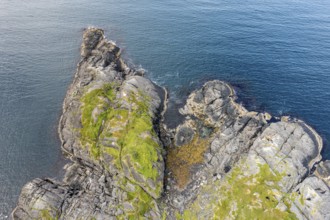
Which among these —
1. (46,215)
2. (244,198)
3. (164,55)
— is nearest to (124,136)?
(46,215)

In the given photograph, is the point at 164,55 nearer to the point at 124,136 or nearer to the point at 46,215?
the point at 124,136

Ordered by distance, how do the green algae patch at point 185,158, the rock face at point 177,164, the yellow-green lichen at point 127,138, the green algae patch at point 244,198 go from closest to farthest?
the green algae patch at point 244,198 → the rock face at point 177,164 → the yellow-green lichen at point 127,138 → the green algae patch at point 185,158

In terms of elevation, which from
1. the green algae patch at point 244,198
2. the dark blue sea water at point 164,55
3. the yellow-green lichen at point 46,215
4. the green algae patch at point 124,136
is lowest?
the yellow-green lichen at point 46,215

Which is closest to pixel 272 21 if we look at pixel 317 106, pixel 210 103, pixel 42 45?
pixel 317 106

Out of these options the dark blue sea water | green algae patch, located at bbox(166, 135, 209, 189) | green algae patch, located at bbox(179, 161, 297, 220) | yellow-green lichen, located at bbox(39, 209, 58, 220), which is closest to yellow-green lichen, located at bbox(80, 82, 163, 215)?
green algae patch, located at bbox(166, 135, 209, 189)

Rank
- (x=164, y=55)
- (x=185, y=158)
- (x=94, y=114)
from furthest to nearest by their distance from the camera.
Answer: (x=164, y=55) → (x=94, y=114) → (x=185, y=158)

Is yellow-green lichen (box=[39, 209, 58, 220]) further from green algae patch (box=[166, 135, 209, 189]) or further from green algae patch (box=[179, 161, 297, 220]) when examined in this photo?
green algae patch (box=[166, 135, 209, 189])

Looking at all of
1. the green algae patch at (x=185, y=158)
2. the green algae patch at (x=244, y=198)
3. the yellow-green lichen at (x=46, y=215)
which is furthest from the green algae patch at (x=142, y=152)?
the yellow-green lichen at (x=46, y=215)

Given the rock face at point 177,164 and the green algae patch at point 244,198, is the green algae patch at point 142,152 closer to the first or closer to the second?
the rock face at point 177,164
